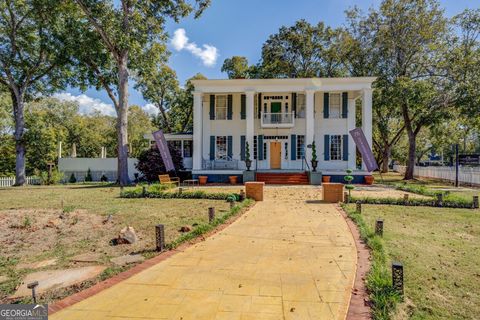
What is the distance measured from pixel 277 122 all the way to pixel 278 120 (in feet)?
0.65

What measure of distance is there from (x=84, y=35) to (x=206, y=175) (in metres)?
11.9

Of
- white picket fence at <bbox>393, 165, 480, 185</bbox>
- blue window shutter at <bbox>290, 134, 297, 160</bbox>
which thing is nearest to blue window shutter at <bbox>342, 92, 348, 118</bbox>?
blue window shutter at <bbox>290, 134, 297, 160</bbox>

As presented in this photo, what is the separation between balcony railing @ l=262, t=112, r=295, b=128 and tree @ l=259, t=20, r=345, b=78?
10626 millimetres

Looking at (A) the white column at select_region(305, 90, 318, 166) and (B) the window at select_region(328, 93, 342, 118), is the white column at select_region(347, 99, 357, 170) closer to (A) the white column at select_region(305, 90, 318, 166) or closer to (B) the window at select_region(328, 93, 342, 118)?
(B) the window at select_region(328, 93, 342, 118)

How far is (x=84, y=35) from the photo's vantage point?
61.0 feet

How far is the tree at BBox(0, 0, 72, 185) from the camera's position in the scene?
18891 millimetres

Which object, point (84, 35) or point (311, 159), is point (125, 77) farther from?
point (311, 159)

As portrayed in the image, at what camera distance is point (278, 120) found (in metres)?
20.4

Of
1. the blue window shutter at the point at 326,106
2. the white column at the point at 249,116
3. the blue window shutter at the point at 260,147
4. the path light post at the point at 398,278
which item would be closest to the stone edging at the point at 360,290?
the path light post at the point at 398,278

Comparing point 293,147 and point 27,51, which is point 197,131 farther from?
point 27,51

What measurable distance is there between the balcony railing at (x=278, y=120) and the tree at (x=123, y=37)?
825cm

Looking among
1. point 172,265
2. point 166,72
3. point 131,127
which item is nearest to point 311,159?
point 172,265

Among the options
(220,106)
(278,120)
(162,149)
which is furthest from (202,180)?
(278,120)

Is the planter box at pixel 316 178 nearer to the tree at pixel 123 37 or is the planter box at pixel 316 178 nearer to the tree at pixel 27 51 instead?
the tree at pixel 123 37
